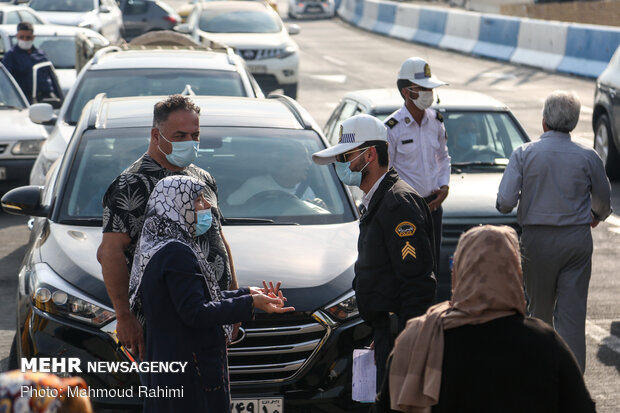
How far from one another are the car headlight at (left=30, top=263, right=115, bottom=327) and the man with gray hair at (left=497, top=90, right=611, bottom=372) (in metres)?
2.44

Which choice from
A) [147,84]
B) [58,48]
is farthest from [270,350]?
[58,48]

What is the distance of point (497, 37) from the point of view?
30891 millimetres

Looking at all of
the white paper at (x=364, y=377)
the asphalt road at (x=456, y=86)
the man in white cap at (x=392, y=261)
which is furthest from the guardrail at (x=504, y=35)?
the white paper at (x=364, y=377)

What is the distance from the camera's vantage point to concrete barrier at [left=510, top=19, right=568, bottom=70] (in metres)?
27.0

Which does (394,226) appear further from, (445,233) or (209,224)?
(445,233)

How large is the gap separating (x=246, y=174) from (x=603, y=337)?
294 centimetres

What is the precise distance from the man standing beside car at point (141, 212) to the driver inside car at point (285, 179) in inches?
62.6

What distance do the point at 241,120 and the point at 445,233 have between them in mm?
2187

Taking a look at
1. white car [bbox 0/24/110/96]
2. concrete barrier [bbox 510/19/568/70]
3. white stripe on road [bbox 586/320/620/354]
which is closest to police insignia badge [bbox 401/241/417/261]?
white stripe on road [bbox 586/320/620/354]

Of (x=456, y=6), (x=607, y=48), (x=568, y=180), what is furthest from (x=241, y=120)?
(x=456, y=6)

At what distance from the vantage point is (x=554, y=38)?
27.4 metres

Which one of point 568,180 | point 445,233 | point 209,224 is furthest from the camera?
point 445,233

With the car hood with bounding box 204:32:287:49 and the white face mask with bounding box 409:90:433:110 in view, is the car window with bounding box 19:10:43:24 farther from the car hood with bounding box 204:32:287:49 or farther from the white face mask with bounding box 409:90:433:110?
the white face mask with bounding box 409:90:433:110

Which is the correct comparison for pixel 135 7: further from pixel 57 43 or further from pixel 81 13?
Result: pixel 57 43
